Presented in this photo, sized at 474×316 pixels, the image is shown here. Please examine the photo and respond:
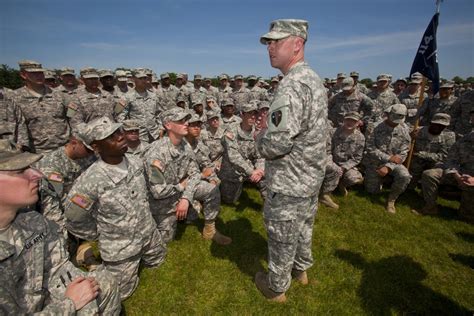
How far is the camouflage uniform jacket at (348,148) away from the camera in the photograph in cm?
716

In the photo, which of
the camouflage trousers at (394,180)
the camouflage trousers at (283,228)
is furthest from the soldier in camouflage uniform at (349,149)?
the camouflage trousers at (283,228)

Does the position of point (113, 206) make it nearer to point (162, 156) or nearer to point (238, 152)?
point (162, 156)

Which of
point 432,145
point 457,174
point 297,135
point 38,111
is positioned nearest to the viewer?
point 297,135

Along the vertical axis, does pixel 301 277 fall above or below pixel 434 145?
below

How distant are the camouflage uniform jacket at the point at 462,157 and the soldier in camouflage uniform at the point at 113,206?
6355 millimetres

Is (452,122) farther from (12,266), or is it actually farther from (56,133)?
(56,133)

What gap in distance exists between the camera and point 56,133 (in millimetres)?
6703

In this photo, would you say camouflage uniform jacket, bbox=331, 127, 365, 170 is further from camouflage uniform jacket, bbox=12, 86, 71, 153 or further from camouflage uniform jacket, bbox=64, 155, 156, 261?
camouflage uniform jacket, bbox=12, 86, 71, 153

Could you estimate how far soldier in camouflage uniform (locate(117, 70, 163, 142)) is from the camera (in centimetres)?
896

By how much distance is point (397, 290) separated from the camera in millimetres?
3979

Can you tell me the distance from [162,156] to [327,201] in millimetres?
4223

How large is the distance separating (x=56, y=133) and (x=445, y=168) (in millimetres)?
9445

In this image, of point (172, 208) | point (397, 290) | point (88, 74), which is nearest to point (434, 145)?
point (397, 290)

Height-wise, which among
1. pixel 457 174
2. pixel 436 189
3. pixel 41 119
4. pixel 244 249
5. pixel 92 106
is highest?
pixel 92 106
